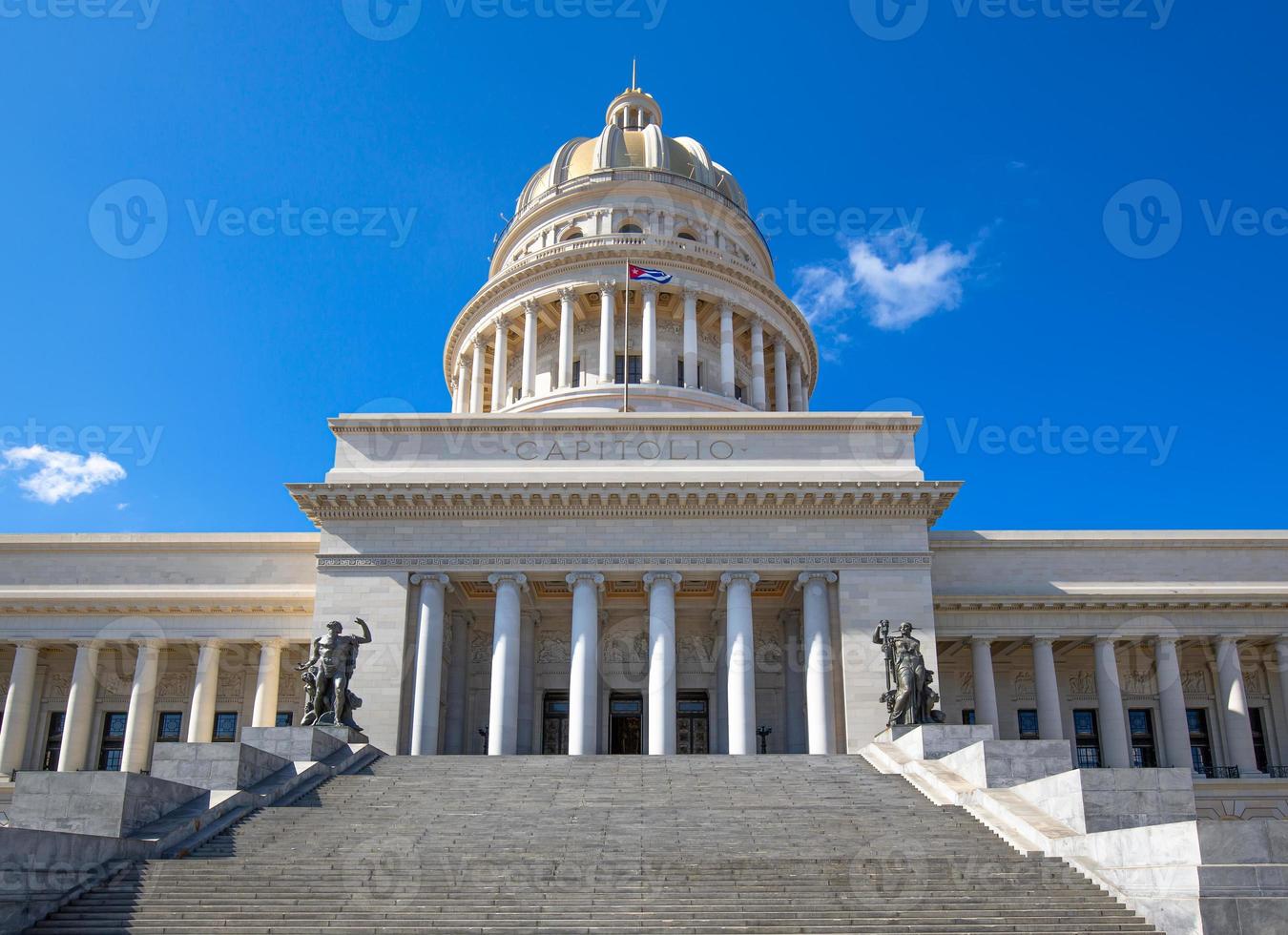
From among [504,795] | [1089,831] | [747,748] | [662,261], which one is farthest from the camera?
[662,261]

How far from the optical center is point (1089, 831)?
16.6 m

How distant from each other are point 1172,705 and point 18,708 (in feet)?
125

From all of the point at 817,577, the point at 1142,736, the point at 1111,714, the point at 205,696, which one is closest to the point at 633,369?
the point at 817,577

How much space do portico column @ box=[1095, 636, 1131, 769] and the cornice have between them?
339 inches

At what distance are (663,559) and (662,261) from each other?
20.6 metres

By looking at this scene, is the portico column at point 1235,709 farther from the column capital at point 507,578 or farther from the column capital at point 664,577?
the column capital at point 507,578

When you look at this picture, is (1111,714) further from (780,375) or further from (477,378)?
(477,378)

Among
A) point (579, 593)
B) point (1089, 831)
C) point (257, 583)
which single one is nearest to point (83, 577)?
point (257, 583)

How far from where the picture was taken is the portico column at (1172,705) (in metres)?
35.8

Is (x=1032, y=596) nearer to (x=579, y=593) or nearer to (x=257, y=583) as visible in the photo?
(x=579, y=593)

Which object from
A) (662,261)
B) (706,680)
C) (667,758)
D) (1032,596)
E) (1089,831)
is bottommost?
(1089,831)

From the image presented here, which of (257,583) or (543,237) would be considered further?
(543,237)

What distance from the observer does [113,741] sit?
121ft

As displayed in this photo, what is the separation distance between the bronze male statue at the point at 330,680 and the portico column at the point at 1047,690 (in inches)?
865
